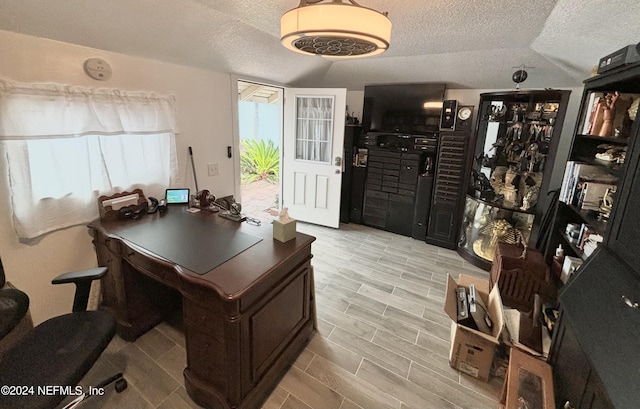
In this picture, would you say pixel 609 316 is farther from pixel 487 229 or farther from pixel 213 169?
pixel 213 169

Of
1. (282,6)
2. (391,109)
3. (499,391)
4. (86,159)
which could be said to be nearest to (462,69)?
(391,109)

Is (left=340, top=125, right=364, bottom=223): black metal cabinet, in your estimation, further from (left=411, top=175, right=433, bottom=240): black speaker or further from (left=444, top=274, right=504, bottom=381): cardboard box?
(left=444, top=274, right=504, bottom=381): cardboard box

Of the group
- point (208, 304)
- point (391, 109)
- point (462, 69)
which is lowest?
point (208, 304)

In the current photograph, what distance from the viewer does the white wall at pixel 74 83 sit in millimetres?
1600

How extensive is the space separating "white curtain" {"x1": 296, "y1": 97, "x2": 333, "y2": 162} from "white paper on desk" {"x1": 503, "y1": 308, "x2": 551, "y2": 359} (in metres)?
2.62

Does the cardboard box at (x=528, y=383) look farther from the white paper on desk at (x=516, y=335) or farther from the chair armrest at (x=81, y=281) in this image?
the chair armrest at (x=81, y=281)

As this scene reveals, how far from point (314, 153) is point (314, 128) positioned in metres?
0.34

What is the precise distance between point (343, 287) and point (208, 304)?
1537mm

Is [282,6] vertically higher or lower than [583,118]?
higher

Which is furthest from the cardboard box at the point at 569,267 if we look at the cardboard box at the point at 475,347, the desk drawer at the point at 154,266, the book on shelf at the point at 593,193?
the desk drawer at the point at 154,266

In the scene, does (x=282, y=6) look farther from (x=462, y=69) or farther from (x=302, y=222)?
(x=302, y=222)

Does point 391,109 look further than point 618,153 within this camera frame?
Yes

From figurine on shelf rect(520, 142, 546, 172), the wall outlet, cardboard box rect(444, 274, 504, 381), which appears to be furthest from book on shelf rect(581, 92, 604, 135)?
the wall outlet

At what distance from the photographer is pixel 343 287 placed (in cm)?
264
